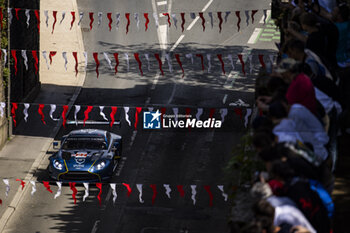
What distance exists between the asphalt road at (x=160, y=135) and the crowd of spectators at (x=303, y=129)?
1453cm

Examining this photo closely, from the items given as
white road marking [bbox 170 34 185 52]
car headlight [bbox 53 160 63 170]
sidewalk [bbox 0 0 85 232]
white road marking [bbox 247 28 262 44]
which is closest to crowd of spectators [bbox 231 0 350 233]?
car headlight [bbox 53 160 63 170]

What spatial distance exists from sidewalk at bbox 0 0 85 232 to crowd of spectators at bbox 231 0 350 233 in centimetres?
1753

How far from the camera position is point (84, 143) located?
120 ft

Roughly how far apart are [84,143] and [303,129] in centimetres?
2155

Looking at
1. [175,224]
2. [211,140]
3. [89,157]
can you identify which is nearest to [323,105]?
[175,224]

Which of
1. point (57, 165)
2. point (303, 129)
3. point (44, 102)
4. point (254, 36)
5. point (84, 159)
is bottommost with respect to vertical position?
point (44, 102)

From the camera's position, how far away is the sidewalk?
37625 mm

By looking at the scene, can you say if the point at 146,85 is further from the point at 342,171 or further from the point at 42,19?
the point at 342,171

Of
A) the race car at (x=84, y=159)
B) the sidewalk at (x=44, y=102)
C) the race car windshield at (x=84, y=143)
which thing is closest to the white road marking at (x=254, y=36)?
the sidewalk at (x=44, y=102)

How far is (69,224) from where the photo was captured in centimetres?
3272

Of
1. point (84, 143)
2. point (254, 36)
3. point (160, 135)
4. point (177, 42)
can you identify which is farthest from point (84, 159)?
point (254, 36)

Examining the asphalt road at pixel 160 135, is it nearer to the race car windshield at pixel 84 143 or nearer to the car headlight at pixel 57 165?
the car headlight at pixel 57 165

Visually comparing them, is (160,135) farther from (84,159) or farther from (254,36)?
(254,36)

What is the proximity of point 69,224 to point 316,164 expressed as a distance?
19.6 meters
